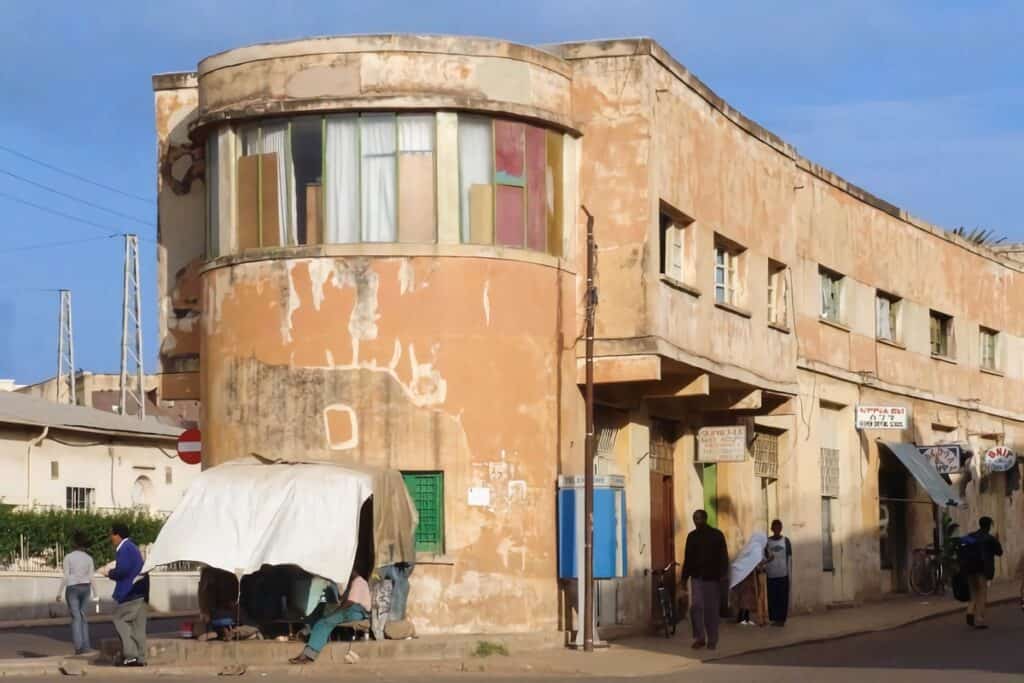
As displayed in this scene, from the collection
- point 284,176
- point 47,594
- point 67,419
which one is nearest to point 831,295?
point 284,176

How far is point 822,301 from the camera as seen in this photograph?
108 feet

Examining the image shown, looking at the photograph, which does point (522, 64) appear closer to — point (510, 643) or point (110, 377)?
point (510, 643)

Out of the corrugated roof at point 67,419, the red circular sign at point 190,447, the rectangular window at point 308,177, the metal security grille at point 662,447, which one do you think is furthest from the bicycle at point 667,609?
the corrugated roof at point 67,419

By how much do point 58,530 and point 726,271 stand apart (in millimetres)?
18563

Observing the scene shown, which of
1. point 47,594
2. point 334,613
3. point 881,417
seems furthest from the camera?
point 47,594

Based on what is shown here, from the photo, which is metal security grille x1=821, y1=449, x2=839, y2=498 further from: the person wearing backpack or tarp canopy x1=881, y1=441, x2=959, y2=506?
the person wearing backpack

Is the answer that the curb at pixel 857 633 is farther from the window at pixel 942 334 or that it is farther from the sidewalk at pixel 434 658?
the window at pixel 942 334

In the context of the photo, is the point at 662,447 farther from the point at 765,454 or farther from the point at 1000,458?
the point at 1000,458

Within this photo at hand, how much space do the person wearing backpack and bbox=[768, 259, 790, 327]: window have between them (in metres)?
5.02

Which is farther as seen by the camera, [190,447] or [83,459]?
[83,459]

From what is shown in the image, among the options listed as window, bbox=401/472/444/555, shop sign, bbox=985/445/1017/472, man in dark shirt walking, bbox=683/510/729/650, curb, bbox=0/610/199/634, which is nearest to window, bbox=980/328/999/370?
→ shop sign, bbox=985/445/1017/472

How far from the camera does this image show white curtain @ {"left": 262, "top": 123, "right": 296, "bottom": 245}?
74.9ft

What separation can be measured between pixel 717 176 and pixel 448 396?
21.9ft

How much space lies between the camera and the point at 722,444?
→ 1086 inches
